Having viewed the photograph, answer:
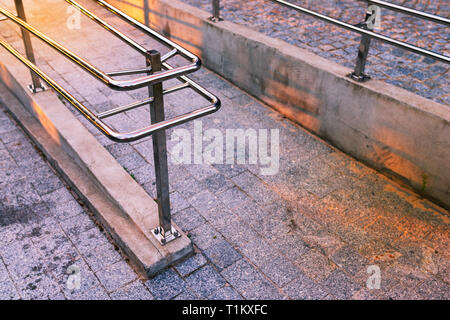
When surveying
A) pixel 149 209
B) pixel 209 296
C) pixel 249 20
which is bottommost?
pixel 209 296

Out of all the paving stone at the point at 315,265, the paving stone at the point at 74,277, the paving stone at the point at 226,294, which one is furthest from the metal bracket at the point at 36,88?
the paving stone at the point at 315,265

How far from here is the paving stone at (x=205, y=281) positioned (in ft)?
9.78

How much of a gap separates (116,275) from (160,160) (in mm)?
892

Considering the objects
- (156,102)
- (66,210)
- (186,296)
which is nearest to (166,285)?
(186,296)

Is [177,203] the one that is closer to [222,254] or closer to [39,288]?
[222,254]

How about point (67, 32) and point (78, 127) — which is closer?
point (78, 127)

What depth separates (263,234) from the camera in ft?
11.2

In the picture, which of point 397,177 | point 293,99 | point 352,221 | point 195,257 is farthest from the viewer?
point 293,99

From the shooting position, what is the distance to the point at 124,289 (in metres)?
2.97

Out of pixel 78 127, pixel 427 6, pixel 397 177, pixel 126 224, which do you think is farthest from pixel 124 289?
pixel 427 6

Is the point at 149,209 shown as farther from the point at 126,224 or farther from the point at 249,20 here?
the point at 249,20

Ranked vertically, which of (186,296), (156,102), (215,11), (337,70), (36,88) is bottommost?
(186,296)

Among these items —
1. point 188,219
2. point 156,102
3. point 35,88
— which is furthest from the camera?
point 35,88

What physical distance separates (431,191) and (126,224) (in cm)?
256
